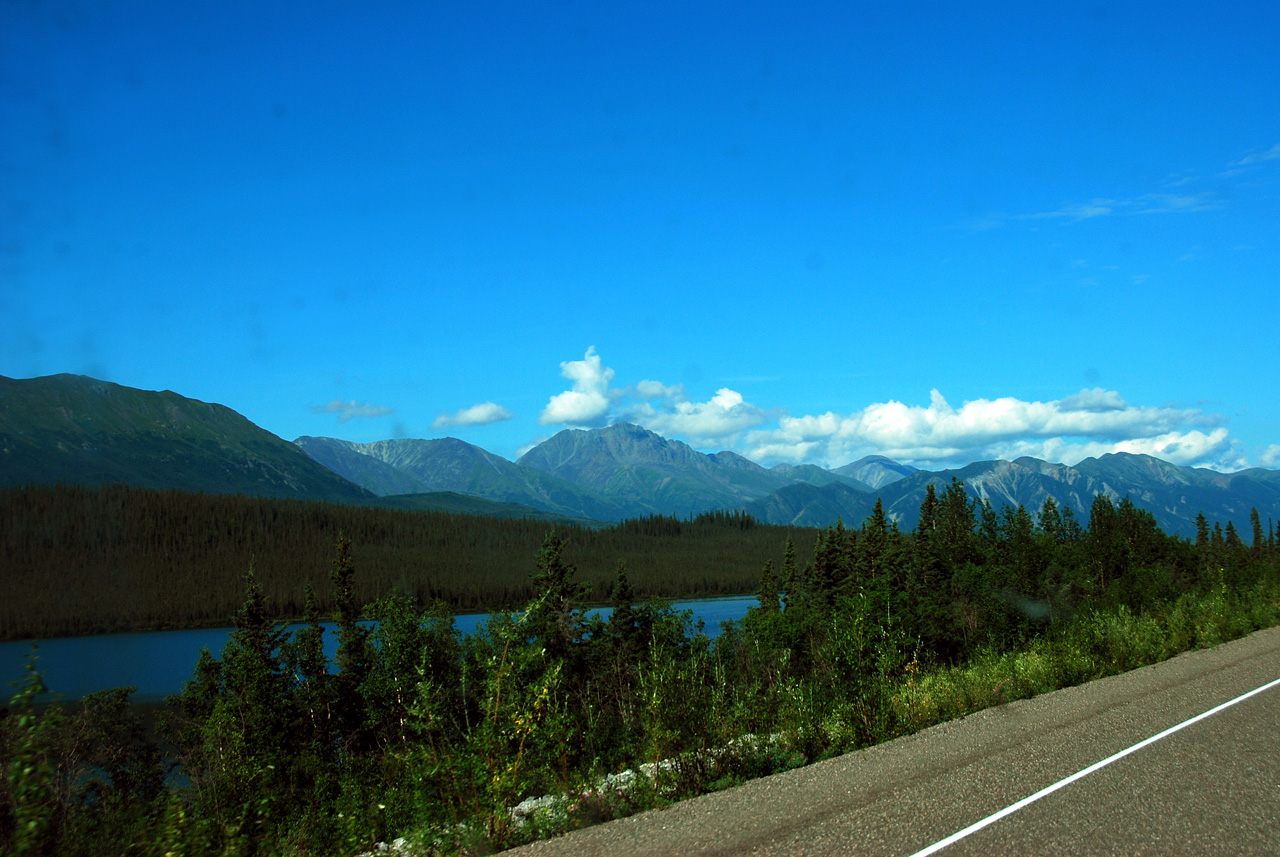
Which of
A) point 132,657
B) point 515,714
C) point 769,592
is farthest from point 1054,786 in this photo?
point 132,657

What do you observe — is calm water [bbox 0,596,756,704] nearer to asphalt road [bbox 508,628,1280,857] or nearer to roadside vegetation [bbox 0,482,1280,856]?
roadside vegetation [bbox 0,482,1280,856]

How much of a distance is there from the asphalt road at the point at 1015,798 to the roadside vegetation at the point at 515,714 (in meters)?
0.84

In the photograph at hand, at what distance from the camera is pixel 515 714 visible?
930 cm

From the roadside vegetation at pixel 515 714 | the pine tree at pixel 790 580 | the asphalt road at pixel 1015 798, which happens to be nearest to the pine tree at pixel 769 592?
the pine tree at pixel 790 580

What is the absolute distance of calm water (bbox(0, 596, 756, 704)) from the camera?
86938 mm

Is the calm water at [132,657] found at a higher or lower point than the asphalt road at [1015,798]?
lower

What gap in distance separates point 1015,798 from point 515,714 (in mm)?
5171

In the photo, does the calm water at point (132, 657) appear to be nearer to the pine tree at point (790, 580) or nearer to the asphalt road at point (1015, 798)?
the pine tree at point (790, 580)

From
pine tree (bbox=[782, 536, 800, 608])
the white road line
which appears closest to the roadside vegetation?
the white road line

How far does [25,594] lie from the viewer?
172875 mm

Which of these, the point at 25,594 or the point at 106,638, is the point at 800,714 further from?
the point at 25,594

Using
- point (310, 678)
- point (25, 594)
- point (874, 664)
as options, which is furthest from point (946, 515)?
point (25, 594)

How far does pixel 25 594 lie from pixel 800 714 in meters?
210

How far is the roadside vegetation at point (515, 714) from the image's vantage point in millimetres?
8695
